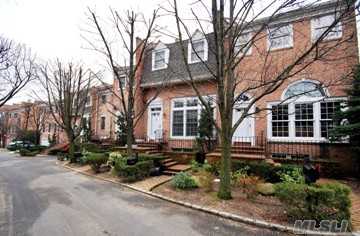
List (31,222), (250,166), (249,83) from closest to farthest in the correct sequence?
(31,222)
(250,166)
(249,83)

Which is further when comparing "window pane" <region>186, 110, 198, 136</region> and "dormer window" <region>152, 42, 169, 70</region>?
"dormer window" <region>152, 42, 169, 70</region>

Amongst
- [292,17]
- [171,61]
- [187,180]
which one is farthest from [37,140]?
[292,17]

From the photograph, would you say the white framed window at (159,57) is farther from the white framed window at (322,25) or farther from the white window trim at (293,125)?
the white framed window at (322,25)

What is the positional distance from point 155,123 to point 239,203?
11.5 m

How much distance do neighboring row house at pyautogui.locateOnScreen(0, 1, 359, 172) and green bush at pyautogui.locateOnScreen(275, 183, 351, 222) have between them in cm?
339

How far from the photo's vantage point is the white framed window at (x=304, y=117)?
1072cm

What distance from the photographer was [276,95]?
12.0 m

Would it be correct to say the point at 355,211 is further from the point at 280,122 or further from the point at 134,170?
the point at 134,170

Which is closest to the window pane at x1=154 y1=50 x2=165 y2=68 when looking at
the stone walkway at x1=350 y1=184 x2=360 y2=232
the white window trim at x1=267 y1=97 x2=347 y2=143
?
the white window trim at x1=267 y1=97 x2=347 y2=143

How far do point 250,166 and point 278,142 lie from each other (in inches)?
135

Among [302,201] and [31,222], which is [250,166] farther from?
[31,222]

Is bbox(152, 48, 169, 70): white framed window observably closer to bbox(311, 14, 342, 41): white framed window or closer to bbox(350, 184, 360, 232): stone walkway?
bbox(311, 14, 342, 41): white framed window

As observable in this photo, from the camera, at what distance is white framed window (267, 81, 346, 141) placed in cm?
1072

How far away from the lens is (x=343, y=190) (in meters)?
5.06
